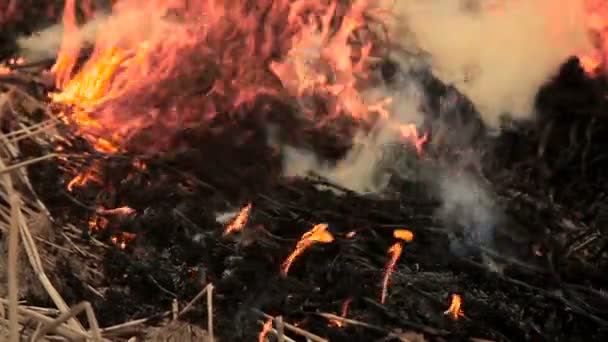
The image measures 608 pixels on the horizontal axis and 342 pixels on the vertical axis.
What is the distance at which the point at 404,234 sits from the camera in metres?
0.90

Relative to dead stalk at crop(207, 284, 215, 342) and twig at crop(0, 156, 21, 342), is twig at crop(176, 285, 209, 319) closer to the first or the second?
dead stalk at crop(207, 284, 215, 342)

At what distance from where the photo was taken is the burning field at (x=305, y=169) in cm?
88

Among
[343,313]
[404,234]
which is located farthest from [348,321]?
[404,234]

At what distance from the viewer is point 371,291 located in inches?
35.2

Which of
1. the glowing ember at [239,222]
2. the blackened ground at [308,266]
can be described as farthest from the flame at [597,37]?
the glowing ember at [239,222]

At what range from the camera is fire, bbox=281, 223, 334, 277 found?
0.91 metres

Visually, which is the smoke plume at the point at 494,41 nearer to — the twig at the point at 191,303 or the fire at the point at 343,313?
the fire at the point at 343,313

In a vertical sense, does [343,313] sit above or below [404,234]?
below

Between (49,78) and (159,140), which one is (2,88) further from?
(159,140)

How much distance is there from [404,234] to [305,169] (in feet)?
0.47

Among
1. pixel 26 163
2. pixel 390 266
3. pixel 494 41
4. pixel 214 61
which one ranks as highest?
pixel 494 41

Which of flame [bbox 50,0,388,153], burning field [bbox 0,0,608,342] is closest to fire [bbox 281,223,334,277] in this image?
burning field [bbox 0,0,608,342]

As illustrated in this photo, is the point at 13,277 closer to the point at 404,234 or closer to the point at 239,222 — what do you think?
the point at 239,222

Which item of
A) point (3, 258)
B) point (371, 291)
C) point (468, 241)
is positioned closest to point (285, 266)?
point (371, 291)
